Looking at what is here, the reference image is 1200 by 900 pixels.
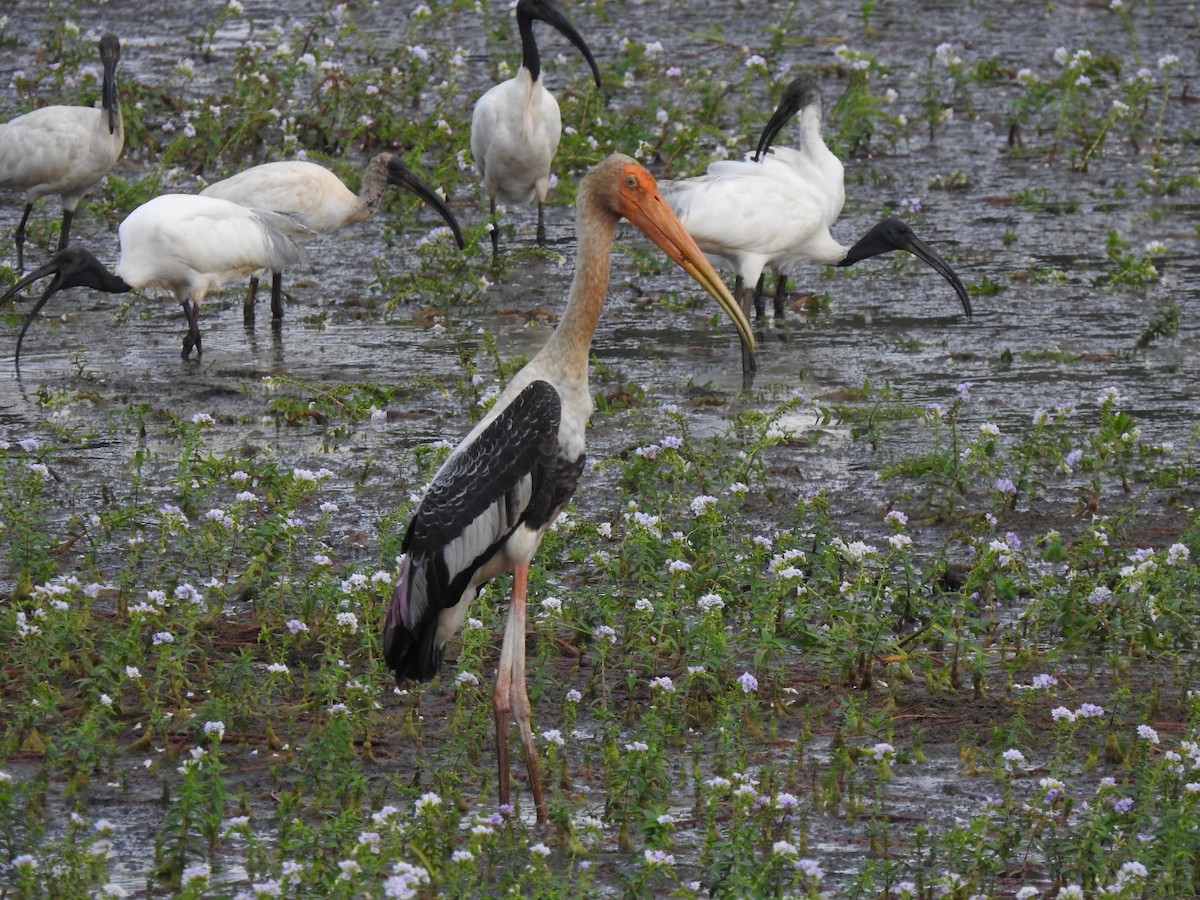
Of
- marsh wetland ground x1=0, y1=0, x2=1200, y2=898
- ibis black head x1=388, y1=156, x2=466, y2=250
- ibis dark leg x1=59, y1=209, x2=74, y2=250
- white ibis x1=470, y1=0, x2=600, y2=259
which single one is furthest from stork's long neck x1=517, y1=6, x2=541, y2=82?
ibis dark leg x1=59, y1=209, x2=74, y2=250

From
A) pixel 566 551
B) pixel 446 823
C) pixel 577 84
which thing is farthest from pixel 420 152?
pixel 446 823

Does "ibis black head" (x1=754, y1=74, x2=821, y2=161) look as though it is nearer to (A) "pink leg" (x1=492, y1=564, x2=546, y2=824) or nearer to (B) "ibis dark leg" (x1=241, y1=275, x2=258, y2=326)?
(B) "ibis dark leg" (x1=241, y1=275, x2=258, y2=326)

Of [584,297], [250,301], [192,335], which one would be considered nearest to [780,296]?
[250,301]

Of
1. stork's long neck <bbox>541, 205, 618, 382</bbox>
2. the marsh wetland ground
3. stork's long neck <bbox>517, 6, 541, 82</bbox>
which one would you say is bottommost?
the marsh wetland ground

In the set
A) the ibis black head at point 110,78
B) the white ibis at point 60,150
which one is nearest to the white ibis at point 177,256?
the white ibis at point 60,150

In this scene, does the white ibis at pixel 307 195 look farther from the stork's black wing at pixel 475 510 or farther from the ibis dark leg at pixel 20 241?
the stork's black wing at pixel 475 510

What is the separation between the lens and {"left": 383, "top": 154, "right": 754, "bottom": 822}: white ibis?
4.97 metres

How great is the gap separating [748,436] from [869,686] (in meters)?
2.35

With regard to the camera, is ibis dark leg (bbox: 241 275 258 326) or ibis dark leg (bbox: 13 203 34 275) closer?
ibis dark leg (bbox: 241 275 258 326)

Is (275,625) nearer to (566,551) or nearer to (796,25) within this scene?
(566,551)

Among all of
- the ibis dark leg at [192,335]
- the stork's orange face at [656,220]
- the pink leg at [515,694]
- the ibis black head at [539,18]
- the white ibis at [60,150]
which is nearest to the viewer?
the pink leg at [515,694]

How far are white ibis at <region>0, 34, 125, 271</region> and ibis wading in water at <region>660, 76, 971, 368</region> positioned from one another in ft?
10.8

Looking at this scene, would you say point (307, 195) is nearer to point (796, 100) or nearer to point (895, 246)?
point (796, 100)

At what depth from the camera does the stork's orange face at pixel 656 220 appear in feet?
17.4
